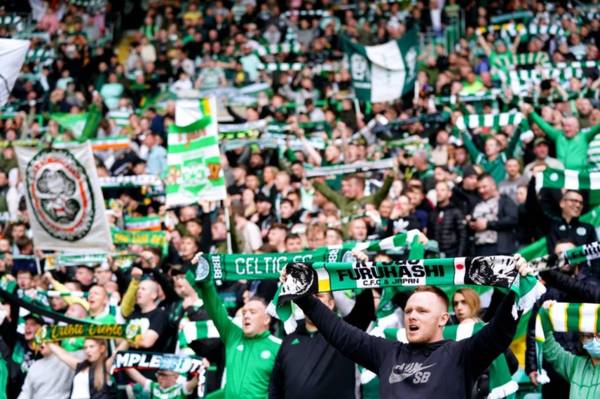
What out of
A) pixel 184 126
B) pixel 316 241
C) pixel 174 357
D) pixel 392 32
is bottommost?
pixel 174 357

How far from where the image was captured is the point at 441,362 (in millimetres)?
6273

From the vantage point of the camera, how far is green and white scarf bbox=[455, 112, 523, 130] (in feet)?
50.1

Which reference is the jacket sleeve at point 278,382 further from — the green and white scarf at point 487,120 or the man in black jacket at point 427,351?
the green and white scarf at point 487,120

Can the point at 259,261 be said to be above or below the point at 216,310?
above

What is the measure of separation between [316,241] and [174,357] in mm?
2021

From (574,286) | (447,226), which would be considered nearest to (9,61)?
(447,226)

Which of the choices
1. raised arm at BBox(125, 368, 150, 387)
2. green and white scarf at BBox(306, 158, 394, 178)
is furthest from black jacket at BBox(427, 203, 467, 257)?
raised arm at BBox(125, 368, 150, 387)

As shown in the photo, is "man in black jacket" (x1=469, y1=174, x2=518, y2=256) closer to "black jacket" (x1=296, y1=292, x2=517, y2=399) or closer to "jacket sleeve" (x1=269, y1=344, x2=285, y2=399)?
"jacket sleeve" (x1=269, y1=344, x2=285, y2=399)

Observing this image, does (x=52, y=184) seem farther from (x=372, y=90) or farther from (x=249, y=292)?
(x=372, y=90)

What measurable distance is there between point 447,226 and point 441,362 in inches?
237

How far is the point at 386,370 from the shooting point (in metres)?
6.43

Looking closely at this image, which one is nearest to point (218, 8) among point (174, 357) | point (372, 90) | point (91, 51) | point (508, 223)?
point (91, 51)

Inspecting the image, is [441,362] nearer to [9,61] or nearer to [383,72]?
[9,61]

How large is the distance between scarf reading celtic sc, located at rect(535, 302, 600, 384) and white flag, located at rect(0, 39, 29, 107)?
16.7ft
